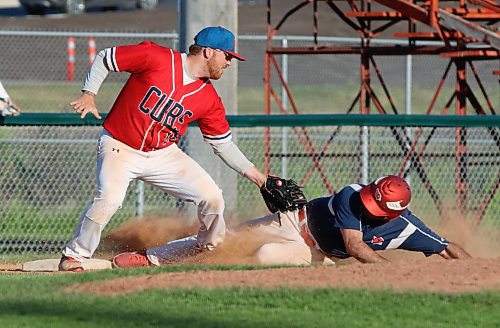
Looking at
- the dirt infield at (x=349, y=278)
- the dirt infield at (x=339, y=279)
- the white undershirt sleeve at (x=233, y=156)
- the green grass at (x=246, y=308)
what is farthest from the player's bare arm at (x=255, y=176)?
the green grass at (x=246, y=308)

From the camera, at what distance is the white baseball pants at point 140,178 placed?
8.45 metres

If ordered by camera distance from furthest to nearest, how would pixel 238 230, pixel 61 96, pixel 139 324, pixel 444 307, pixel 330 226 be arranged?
pixel 61 96 < pixel 238 230 < pixel 330 226 < pixel 444 307 < pixel 139 324

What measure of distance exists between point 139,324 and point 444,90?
2142cm

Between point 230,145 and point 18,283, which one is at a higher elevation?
point 230,145

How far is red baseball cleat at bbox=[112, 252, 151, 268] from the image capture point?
29.5ft

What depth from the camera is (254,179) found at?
894 cm

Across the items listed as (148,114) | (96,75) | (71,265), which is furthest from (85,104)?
(71,265)

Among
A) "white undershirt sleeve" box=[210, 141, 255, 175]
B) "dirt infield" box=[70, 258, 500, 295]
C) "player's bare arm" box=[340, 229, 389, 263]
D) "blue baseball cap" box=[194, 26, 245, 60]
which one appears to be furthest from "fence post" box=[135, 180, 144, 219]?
"dirt infield" box=[70, 258, 500, 295]

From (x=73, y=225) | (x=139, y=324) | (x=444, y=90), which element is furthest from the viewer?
(x=444, y=90)

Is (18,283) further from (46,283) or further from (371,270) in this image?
(371,270)

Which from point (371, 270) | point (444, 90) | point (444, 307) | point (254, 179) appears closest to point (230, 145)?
point (254, 179)

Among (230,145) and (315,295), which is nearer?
(315,295)

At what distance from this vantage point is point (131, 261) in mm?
9039

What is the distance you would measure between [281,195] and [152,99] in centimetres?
129
